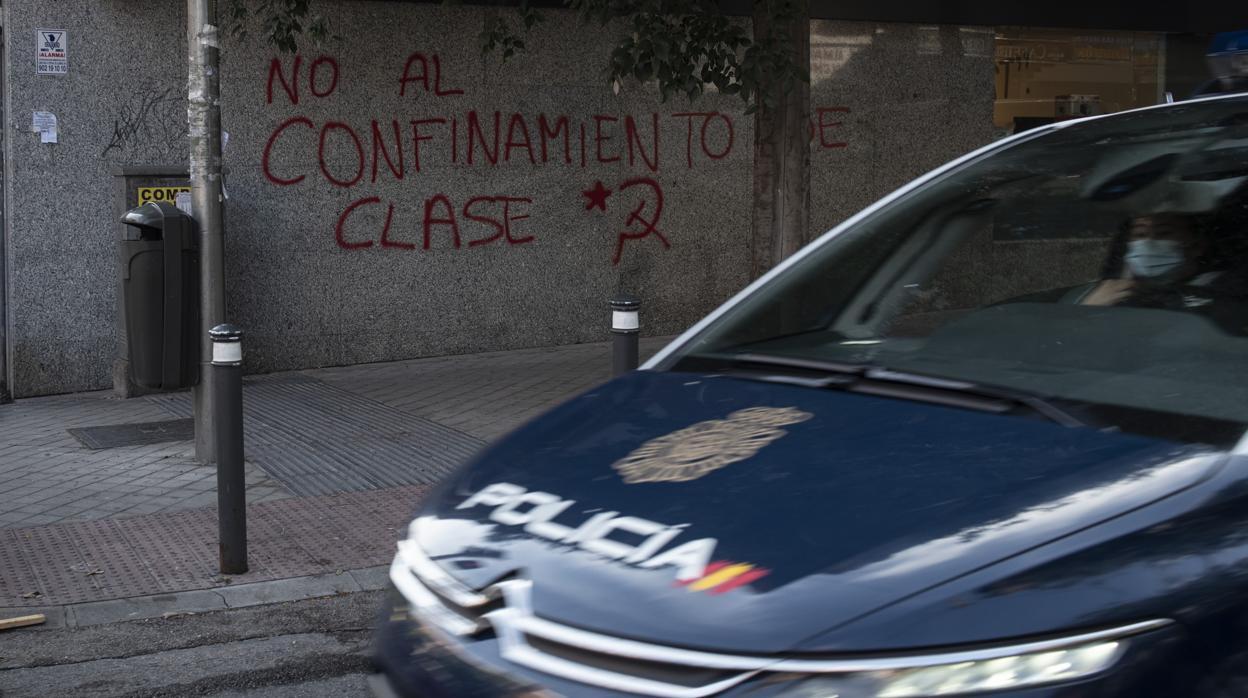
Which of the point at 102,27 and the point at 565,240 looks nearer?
the point at 102,27

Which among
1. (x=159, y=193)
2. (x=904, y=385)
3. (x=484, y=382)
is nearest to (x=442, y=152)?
(x=484, y=382)

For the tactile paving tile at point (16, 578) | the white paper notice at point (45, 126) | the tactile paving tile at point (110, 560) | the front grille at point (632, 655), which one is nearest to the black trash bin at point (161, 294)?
the tactile paving tile at point (110, 560)

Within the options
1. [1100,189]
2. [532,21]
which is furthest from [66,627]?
[532,21]

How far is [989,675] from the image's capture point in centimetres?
187

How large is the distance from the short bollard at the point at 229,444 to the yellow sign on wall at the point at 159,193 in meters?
4.32

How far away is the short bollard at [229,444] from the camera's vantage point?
5695 millimetres

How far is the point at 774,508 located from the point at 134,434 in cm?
728

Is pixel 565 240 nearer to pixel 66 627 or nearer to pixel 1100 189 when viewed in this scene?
pixel 66 627

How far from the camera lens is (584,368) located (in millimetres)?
11023

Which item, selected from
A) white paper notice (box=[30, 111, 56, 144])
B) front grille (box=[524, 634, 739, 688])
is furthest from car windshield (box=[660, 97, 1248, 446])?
white paper notice (box=[30, 111, 56, 144])

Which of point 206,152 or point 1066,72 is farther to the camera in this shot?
point 1066,72

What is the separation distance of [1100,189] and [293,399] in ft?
24.4

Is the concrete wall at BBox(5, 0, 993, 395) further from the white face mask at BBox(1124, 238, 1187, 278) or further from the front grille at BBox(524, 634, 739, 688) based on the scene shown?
the front grille at BBox(524, 634, 739, 688)

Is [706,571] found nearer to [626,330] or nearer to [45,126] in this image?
[626,330]
